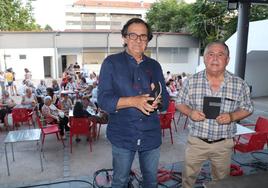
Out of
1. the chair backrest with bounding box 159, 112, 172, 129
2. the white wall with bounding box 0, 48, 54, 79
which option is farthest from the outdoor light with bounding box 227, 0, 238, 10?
the white wall with bounding box 0, 48, 54, 79

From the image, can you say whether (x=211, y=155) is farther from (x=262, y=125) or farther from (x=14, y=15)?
(x=14, y=15)

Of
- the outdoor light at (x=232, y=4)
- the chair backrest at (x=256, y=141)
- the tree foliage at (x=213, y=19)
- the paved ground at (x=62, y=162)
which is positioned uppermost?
the tree foliage at (x=213, y=19)

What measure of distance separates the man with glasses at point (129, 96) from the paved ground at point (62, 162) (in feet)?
7.98

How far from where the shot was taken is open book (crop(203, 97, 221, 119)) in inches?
94.3

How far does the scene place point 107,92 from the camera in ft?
6.09

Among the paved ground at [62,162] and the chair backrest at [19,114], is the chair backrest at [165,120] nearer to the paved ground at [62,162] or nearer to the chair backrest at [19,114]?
the paved ground at [62,162]

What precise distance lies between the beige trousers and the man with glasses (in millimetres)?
723

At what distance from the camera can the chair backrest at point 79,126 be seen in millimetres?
5520

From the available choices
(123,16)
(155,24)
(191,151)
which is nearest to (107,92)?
(191,151)

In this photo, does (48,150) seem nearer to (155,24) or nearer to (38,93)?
(38,93)

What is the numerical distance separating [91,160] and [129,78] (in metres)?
3.73

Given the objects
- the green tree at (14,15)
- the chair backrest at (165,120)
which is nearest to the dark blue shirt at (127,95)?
the chair backrest at (165,120)

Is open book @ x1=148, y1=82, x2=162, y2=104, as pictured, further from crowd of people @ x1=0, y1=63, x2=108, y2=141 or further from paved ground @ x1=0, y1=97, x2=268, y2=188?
crowd of people @ x1=0, y1=63, x2=108, y2=141

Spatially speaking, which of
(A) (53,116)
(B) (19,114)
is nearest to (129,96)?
(A) (53,116)
